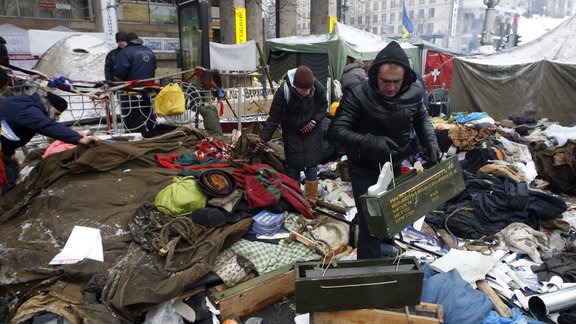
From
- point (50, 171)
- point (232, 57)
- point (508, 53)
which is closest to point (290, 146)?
point (50, 171)

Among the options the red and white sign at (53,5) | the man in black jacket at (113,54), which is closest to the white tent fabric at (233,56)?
the man in black jacket at (113,54)

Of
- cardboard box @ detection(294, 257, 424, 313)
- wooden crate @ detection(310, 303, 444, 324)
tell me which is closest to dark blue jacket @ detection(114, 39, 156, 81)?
cardboard box @ detection(294, 257, 424, 313)

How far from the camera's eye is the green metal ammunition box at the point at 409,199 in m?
2.42

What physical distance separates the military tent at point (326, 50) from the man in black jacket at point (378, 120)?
29.7 ft

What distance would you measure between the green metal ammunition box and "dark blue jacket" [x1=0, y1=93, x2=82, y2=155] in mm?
2948

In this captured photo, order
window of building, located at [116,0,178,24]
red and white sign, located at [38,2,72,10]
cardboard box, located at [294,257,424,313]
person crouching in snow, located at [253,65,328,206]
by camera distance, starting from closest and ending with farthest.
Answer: cardboard box, located at [294,257,424,313], person crouching in snow, located at [253,65,328,206], red and white sign, located at [38,2,72,10], window of building, located at [116,0,178,24]

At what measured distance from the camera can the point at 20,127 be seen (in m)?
3.56

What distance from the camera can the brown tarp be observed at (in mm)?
2830

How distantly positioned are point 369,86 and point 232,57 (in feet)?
36.3

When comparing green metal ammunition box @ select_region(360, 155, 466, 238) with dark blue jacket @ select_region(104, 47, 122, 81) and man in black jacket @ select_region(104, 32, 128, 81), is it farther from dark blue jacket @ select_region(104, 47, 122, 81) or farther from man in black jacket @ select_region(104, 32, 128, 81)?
dark blue jacket @ select_region(104, 47, 122, 81)

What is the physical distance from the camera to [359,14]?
278 feet

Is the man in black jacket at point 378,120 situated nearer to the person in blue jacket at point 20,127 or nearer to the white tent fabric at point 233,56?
the person in blue jacket at point 20,127

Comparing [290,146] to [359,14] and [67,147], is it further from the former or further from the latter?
[359,14]

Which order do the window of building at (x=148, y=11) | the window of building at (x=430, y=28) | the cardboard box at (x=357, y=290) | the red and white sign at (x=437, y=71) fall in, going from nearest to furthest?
the cardboard box at (x=357, y=290)
the red and white sign at (x=437, y=71)
the window of building at (x=148, y=11)
the window of building at (x=430, y=28)
